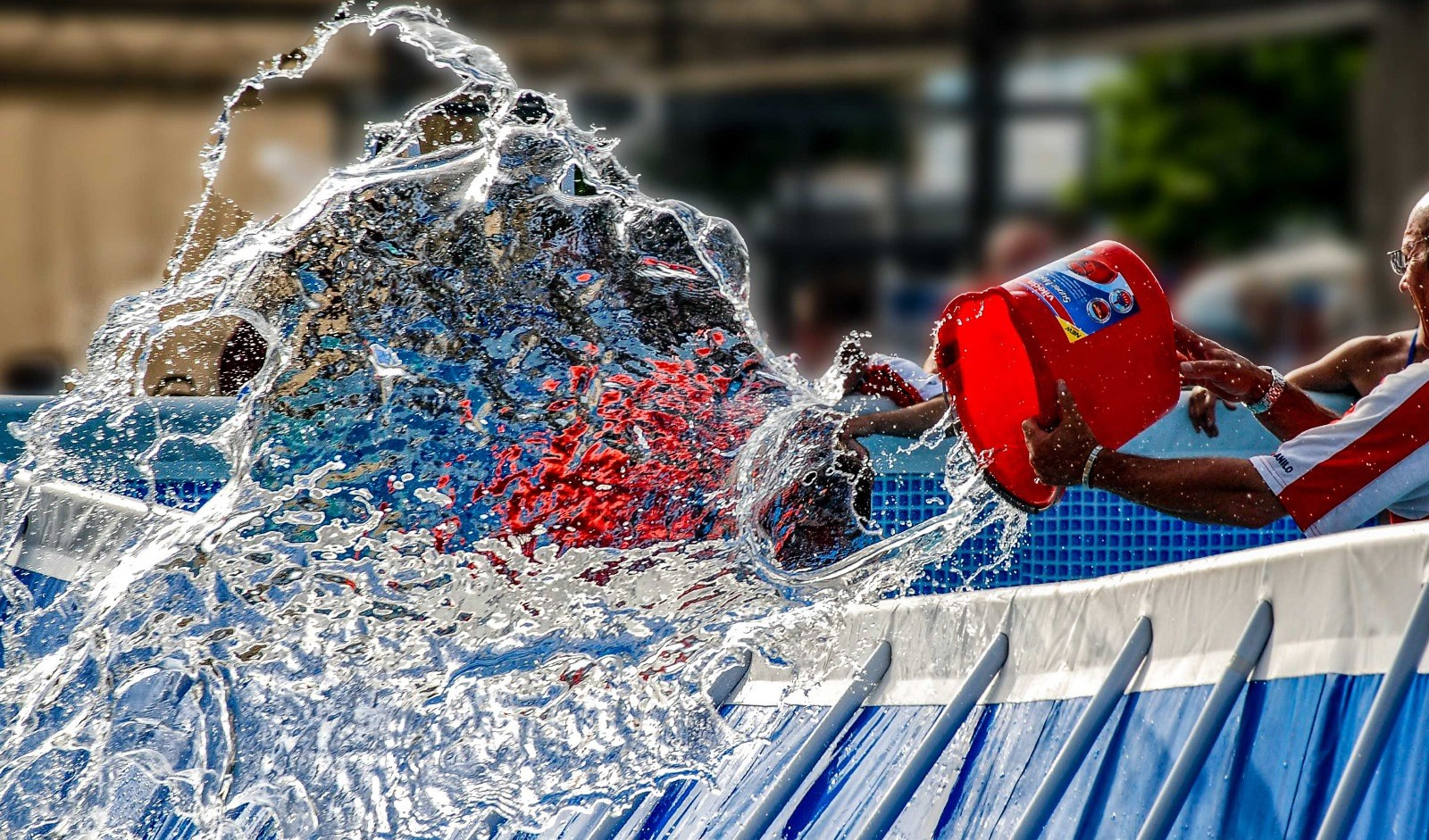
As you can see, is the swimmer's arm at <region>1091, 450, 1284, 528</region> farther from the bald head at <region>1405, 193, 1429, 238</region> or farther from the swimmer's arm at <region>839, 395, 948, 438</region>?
the swimmer's arm at <region>839, 395, 948, 438</region>

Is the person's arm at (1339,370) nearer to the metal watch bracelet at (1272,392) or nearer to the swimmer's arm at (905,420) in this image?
the swimmer's arm at (905,420)

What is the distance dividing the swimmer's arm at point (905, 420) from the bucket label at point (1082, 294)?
110 cm

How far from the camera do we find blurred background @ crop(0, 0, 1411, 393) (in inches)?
336

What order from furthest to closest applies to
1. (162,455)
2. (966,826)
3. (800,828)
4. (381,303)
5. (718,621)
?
(162,455), (718,621), (381,303), (800,828), (966,826)

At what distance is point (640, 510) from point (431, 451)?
37 centimetres

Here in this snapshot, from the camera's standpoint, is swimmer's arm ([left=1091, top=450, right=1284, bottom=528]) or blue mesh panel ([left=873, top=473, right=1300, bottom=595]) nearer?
swimmer's arm ([left=1091, top=450, right=1284, bottom=528])

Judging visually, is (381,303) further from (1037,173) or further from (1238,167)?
(1238,167)

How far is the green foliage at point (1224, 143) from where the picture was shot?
13.6 m

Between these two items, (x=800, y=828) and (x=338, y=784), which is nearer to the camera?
(x=800, y=828)

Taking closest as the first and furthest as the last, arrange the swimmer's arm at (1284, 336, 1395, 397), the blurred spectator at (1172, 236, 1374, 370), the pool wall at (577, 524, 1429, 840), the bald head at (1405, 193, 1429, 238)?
1. the pool wall at (577, 524, 1429, 840)
2. the bald head at (1405, 193, 1429, 238)
3. the swimmer's arm at (1284, 336, 1395, 397)
4. the blurred spectator at (1172, 236, 1374, 370)

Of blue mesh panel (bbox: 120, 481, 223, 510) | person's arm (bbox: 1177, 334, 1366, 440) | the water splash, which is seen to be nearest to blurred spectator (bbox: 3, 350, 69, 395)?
blue mesh panel (bbox: 120, 481, 223, 510)

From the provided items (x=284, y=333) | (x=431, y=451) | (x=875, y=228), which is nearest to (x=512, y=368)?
(x=431, y=451)

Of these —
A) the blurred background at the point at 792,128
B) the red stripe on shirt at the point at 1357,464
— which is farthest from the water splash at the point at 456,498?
the blurred background at the point at 792,128

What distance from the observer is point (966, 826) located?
2.18 meters
